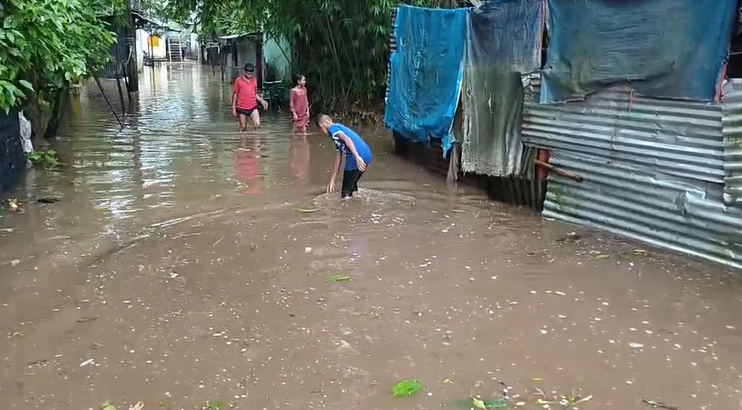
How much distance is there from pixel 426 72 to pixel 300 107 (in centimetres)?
545

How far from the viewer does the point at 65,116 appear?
53.3 ft

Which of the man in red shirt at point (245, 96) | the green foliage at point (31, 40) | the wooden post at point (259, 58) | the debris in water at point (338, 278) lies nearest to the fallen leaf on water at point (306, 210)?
the debris in water at point (338, 278)

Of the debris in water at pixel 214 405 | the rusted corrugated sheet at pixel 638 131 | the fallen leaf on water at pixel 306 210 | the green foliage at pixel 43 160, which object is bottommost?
the debris in water at pixel 214 405

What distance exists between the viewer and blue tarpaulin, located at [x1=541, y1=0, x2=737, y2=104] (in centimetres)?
535

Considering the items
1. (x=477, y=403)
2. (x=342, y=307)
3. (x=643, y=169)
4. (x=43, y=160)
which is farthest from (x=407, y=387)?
(x=43, y=160)

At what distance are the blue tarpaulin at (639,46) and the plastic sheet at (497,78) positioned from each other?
0.34 m

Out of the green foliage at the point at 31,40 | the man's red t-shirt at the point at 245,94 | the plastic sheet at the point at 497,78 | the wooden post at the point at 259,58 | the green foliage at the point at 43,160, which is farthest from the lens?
the wooden post at the point at 259,58

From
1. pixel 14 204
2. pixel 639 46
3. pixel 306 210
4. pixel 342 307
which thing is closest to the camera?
pixel 342 307

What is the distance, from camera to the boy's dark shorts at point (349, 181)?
26.2 ft

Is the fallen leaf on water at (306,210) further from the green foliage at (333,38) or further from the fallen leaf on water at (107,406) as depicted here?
the green foliage at (333,38)

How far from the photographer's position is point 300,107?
46.6 ft

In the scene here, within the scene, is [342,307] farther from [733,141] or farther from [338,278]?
[733,141]

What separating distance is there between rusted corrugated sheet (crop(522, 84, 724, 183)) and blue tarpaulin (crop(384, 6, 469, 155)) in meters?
1.64

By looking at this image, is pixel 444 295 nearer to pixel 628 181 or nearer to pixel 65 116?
pixel 628 181
